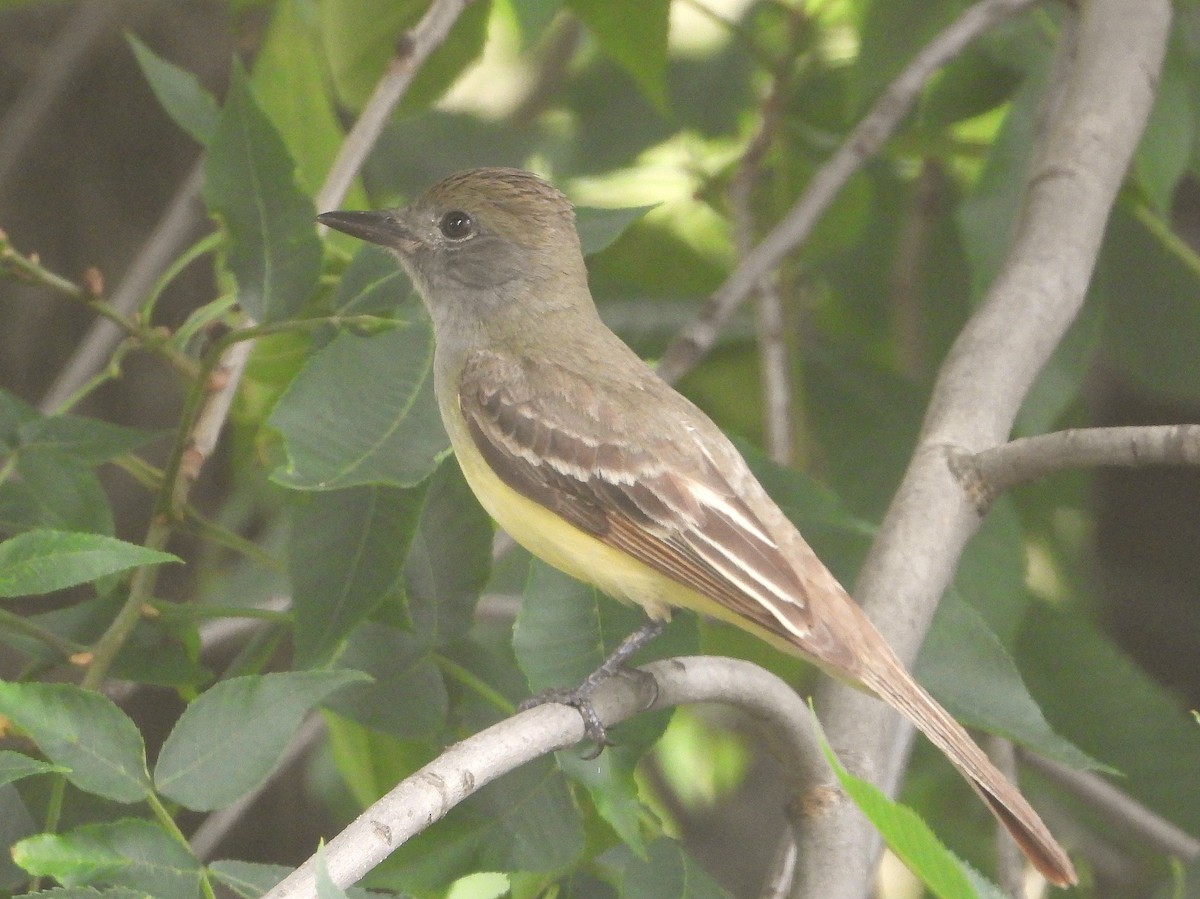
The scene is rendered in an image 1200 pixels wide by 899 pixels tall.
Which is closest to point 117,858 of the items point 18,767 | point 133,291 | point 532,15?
point 18,767

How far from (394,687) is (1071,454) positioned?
1.39 metres

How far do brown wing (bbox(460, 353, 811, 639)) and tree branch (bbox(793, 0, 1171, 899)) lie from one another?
279mm

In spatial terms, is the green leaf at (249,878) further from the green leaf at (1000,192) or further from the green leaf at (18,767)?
the green leaf at (1000,192)

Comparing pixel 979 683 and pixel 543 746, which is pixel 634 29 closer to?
pixel 979 683

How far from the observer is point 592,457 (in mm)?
3625

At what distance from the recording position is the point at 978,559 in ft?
13.9

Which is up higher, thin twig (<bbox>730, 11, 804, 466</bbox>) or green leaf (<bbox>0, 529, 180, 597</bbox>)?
thin twig (<bbox>730, 11, 804, 466</bbox>)

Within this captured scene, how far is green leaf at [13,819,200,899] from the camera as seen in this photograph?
84.1 inches

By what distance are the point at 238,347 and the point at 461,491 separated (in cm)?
61

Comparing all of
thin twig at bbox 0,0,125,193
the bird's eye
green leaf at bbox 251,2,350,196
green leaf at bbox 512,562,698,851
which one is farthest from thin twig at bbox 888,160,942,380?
thin twig at bbox 0,0,125,193

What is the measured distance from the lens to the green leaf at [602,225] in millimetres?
3543

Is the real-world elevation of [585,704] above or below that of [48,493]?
below

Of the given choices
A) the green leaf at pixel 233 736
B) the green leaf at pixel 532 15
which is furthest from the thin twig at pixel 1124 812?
the green leaf at pixel 233 736

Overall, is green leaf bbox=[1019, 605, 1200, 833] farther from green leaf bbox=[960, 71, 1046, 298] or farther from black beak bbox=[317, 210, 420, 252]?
black beak bbox=[317, 210, 420, 252]
